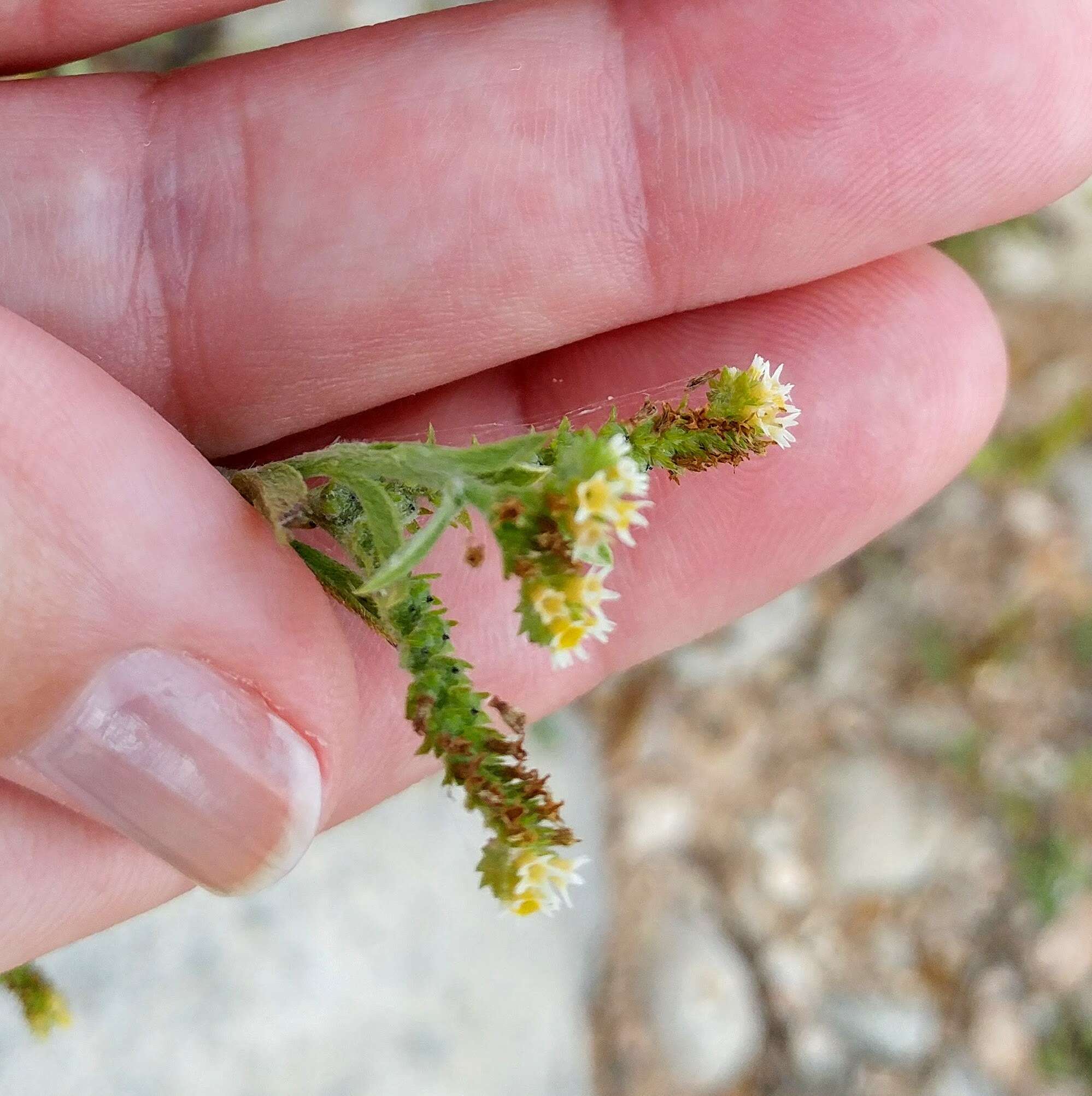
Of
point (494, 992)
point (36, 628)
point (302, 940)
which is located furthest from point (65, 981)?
point (36, 628)

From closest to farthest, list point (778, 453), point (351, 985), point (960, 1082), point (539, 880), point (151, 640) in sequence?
point (539, 880) → point (151, 640) → point (778, 453) → point (351, 985) → point (960, 1082)

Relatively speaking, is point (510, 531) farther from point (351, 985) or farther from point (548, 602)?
point (351, 985)

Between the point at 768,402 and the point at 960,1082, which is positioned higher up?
the point at 768,402

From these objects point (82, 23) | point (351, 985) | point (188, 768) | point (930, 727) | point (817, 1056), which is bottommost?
point (817, 1056)

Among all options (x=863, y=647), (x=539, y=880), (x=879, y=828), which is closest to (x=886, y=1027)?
(x=879, y=828)

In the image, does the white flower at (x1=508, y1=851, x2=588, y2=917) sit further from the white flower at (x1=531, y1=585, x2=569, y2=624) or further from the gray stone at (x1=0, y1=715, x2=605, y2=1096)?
the gray stone at (x1=0, y1=715, x2=605, y2=1096)

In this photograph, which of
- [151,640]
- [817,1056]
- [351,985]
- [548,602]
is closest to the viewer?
[548,602]

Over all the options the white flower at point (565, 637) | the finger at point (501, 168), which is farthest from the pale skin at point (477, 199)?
the white flower at point (565, 637)
